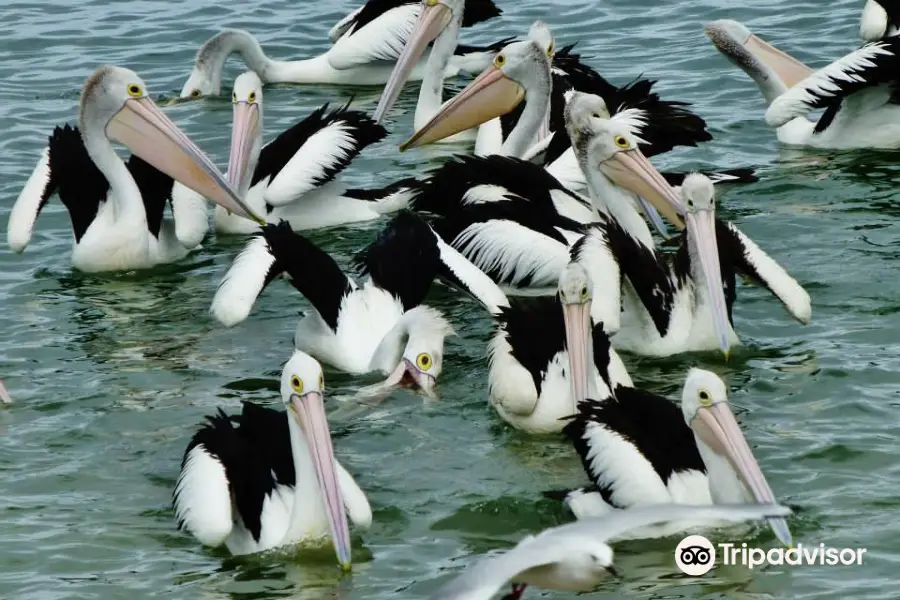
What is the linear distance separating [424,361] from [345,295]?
676 mm

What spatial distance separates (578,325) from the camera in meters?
5.99

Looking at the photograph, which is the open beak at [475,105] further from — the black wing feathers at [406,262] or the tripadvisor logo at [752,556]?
the tripadvisor logo at [752,556]

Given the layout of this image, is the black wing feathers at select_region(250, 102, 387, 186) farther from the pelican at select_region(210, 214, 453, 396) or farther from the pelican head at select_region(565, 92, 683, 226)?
the pelican at select_region(210, 214, 453, 396)

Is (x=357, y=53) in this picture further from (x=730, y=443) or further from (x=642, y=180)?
(x=730, y=443)

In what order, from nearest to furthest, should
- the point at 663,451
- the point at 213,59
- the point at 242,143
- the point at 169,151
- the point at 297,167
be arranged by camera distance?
the point at 663,451 < the point at 169,151 < the point at 297,167 < the point at 242,143 < the point at 213,59

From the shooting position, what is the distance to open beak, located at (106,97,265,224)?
26.3ft

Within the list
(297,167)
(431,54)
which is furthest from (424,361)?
(431,54)

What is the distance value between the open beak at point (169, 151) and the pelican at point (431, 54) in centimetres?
207

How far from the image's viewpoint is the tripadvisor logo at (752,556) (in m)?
5.12

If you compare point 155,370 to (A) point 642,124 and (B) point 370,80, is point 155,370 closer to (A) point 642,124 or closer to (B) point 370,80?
(A) point 642,124

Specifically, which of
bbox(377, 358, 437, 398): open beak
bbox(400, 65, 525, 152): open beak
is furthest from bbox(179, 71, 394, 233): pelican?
bbox(377, 358, 437, 398): open beak

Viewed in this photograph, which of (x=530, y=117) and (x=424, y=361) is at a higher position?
(x=530, y=117)

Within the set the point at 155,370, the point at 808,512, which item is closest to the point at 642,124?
the point at 155,370

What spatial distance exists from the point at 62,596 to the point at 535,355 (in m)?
1.91
